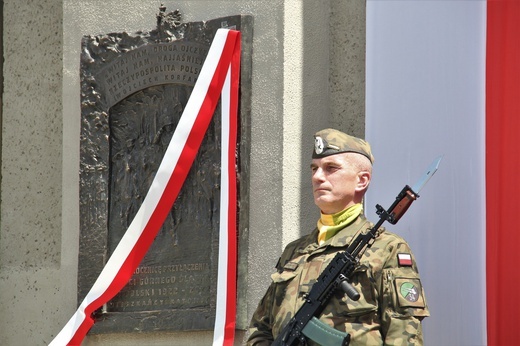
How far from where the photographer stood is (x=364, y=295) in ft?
21.2

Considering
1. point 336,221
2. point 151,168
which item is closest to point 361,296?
point 336,221

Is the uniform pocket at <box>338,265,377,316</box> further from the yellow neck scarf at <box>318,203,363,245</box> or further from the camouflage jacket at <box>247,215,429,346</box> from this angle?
the yellow neck scarf at <box>318,203,363,245</box>

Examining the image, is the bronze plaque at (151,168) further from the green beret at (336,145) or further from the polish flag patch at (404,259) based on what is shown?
the polish flag patch at (404,259)

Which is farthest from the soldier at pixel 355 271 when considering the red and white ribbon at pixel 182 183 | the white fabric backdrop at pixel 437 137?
the red and white ribbon at pixel 182 183

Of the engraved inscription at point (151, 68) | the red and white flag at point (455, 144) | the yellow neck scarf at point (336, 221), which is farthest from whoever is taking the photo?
the engraved inscription at point (151, 68)

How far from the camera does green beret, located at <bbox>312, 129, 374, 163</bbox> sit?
6836 mm

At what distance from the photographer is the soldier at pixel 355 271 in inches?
250

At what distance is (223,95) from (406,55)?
3.44 feet

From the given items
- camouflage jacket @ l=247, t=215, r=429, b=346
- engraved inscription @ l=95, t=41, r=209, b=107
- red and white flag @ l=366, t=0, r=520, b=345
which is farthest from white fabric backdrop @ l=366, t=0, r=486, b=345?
engraved inscription @ l=95, t=41, r=209, b=107

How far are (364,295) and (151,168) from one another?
80.0 inches

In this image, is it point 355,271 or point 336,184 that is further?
point 336,184

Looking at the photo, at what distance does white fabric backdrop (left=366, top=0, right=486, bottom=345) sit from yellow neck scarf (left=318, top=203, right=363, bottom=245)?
0.54 meters

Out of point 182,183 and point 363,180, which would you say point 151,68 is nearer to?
point 182,183

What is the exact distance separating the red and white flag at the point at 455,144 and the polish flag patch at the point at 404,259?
76 cm
